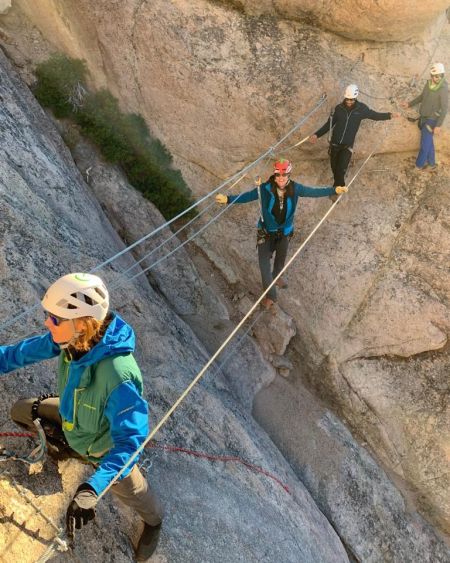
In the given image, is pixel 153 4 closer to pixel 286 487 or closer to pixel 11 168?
pixel 11 168

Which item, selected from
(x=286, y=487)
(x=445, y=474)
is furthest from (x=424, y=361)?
(x=286, y=487)

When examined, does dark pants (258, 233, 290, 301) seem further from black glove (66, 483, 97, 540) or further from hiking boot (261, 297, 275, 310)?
black glove (66, 483, 97, 540)

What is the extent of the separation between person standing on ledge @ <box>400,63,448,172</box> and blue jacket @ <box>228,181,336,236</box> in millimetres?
3540

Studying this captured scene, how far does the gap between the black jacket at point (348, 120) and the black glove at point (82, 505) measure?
9.28m

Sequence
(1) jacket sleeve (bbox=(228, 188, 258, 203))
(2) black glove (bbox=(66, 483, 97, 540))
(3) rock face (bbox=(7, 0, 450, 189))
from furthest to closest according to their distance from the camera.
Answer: (3) rock face (bbox=(7, 0, 450, 189)) → (1) jacket sleeve (bbox=(228, 188, 258, 203)) → (2) black glove (bbox=(66, 483, 97, 540))

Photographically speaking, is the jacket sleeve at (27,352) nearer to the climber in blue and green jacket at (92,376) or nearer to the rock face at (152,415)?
the climber in blue and green jacket at (92,376)

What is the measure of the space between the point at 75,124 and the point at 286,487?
857cm

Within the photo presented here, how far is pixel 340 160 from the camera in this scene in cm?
1169

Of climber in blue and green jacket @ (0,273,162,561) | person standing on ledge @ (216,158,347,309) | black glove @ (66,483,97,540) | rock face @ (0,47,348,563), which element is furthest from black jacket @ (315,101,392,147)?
black glove @ (66,483,97,540)

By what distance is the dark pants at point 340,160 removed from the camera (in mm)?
11539

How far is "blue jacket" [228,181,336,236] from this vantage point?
9.66 metres

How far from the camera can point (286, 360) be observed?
11977 mm

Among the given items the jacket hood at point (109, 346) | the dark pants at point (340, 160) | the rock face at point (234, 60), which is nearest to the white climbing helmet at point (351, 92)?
the rock face at point (234, 60)

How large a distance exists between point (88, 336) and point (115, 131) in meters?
8.95
